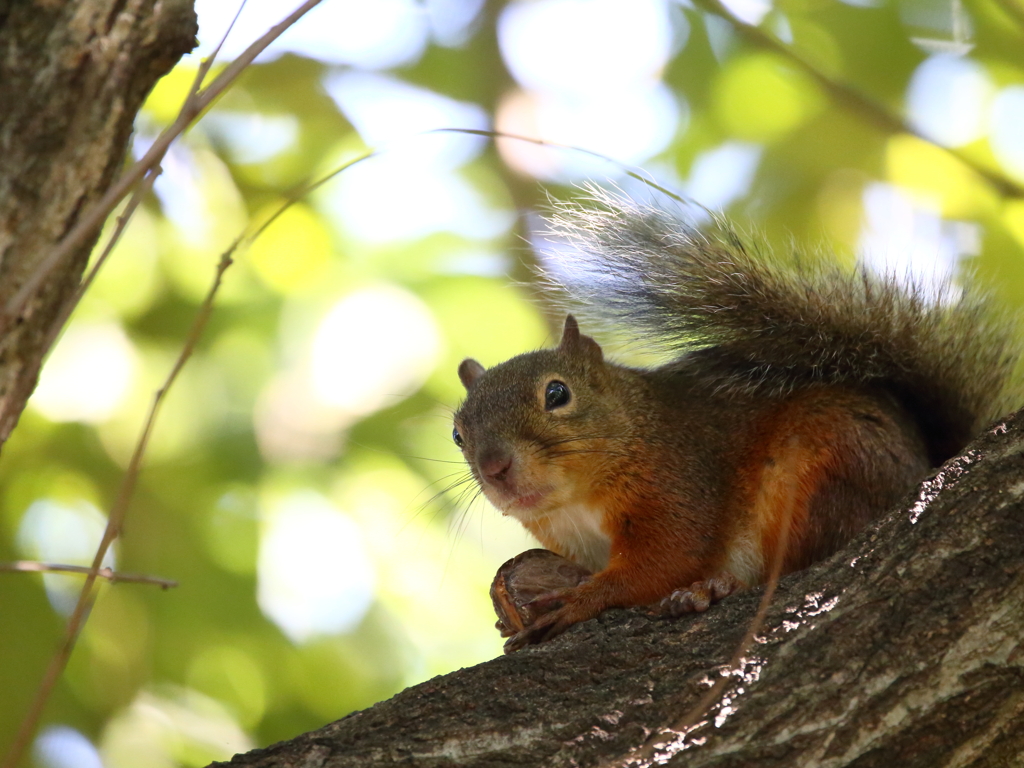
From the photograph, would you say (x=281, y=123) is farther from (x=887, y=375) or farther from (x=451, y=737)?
(x=451, y=737)

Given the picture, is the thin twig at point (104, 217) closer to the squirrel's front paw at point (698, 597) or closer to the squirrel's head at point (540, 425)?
the squirrel's front paw at point (698, 597)

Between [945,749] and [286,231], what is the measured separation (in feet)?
11.6

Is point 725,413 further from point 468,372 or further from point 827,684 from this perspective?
point 827,684

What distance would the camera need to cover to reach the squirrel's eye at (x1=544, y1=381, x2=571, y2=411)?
315cm

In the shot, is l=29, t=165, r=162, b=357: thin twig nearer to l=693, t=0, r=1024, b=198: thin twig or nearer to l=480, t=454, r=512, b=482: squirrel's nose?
l=480, t=454, r=512, b=482: squirrel's nose

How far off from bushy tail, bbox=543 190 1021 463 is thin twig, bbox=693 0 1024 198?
3.77ft

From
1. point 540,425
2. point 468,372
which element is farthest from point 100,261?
point 468,372

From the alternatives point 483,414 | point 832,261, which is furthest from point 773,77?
point 483,414

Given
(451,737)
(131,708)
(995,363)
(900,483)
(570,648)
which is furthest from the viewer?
(131,708)

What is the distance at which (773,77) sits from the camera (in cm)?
455

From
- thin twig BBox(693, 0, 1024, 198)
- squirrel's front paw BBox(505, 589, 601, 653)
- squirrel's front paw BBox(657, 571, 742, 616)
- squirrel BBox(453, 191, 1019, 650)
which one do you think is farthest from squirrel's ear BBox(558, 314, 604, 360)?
thin twig BBox(693, 0, 1024, 198)

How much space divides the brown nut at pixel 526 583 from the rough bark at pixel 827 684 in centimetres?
54

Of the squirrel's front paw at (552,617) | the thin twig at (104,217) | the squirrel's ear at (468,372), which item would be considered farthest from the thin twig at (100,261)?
the squirrel's ear at (468,372)

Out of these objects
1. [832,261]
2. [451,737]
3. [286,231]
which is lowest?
[451,737]
